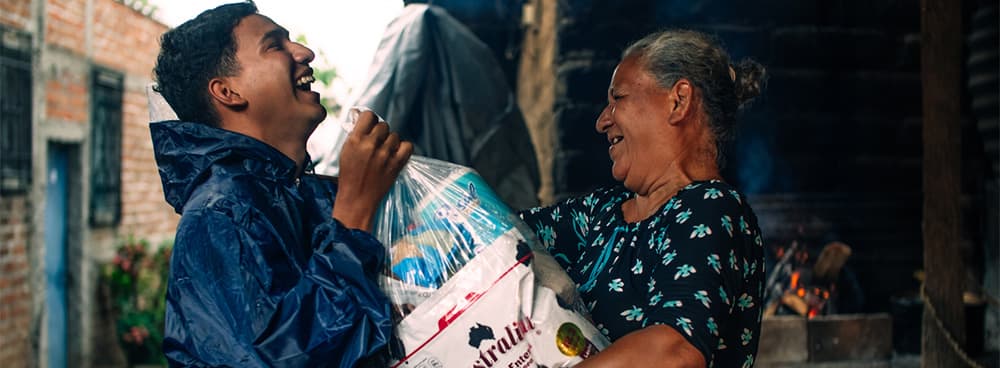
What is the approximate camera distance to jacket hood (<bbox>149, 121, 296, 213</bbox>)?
64.3 inches

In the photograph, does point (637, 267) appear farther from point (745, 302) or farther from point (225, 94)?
point (225, 94)

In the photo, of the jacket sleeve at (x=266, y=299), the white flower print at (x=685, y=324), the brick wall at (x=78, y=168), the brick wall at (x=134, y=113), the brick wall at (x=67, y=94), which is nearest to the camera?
the jacket sleeve at (x=266, y=299)

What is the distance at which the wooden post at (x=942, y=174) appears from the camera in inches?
126

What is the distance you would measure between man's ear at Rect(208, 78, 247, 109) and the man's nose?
6.4 inches

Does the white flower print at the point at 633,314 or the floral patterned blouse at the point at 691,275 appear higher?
the floral patterned blouse at the point at 691,275

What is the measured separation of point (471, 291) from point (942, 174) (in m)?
2.58

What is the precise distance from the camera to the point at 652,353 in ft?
4.92

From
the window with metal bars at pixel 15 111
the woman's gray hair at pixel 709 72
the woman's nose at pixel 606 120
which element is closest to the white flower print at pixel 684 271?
the woman's gray hair at pixel 709 72

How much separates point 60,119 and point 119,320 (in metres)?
2.08

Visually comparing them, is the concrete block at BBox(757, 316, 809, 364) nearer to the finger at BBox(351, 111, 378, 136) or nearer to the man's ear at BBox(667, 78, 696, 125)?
the man's ear at BBox(667, 78, 696, 125)

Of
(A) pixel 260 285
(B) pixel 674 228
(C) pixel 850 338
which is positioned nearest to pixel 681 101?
(B) pixel 674 228

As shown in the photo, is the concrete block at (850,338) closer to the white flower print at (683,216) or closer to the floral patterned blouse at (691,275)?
the floral patterned blouse at (691,275)

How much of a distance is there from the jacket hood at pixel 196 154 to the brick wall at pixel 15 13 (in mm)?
5487

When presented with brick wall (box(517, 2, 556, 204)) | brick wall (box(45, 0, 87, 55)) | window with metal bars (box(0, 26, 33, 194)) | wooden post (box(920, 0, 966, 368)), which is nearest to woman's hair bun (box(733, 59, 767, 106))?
wooden post (box(920, 0, 966, 368))
